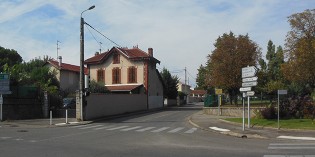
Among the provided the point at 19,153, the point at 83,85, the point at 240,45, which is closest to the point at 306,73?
the point at 240,45

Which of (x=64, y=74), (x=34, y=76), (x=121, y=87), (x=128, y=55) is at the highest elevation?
(x=128, y=55)

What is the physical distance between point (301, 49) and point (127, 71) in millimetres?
27881

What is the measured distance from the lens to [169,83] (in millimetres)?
78062

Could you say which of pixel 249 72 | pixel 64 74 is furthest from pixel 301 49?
pixel 64 74

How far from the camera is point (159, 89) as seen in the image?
6719cm

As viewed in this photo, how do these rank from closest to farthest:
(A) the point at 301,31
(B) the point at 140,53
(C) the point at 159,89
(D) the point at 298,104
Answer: (D) the point at 298,104, (A) the point at 301,31, (B) the point at 140,53, (C) the point at 159,89

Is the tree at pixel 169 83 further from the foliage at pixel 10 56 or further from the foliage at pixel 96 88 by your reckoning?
the foliage at pixel 10 56

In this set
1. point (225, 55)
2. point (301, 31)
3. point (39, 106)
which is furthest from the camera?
point (225, 55)

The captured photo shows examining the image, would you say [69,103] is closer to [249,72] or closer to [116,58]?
[116,58]

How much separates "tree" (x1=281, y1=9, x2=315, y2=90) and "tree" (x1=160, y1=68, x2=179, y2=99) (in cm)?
3508

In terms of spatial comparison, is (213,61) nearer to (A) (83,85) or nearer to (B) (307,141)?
(A) (83,85)

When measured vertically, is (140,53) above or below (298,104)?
above

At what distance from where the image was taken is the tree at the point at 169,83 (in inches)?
3004

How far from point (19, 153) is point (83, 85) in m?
20.4
